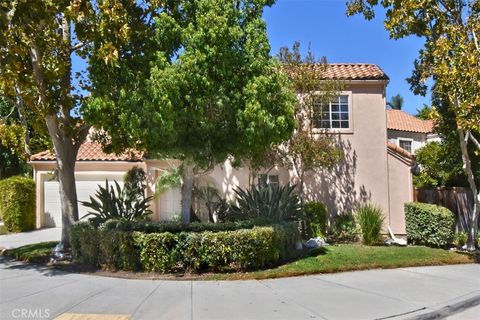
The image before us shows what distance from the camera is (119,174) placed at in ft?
62.4

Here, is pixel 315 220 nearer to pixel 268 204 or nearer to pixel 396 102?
pixel 268 204

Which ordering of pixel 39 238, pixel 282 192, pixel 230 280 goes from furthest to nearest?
pixel 39 238 → pixel 282 192 → pixel 230 280

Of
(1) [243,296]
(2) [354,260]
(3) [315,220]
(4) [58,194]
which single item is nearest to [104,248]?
(1) [243,296]

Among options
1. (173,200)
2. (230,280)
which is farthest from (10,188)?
(230,280)

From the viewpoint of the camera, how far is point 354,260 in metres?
10.9

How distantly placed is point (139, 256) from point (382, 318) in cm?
528

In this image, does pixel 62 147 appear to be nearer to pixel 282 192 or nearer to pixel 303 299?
pixel 282 192

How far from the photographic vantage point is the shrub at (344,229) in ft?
50.8

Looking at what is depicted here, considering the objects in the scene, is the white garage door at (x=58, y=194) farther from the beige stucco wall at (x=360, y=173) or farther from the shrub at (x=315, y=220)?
the shrub at (x=315, y=220)

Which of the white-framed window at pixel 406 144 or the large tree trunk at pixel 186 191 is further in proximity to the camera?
the white-framed window at pixel 406 144

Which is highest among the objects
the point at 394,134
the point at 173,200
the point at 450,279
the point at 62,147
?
the point at 394,134

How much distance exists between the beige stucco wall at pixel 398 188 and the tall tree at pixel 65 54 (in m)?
10.6

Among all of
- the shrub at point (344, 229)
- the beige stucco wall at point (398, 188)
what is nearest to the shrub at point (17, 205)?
the shrub at point (344, 229)

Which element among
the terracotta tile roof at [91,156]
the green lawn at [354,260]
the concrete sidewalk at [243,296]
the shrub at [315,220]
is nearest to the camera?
the concrete sidewalk at [243,296]
